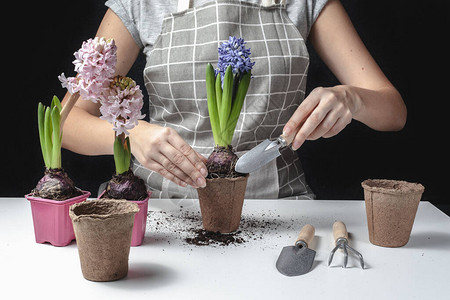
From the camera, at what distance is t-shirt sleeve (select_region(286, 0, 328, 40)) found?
1591 millimetres

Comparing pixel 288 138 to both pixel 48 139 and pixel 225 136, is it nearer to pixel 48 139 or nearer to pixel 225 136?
pixel 225 136

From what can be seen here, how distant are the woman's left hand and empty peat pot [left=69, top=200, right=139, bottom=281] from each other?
1.35 feet

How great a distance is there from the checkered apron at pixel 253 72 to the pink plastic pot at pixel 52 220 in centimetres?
52

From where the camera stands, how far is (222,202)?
1.11m

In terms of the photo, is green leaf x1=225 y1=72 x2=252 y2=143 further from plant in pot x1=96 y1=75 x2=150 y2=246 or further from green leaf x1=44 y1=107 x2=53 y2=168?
green leaf x1=44 y1=107 x2=53 y2=168

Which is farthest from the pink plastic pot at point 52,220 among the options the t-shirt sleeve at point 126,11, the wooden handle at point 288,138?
the t-shirt sleeve at point 126,11

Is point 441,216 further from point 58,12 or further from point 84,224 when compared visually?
point 58,12

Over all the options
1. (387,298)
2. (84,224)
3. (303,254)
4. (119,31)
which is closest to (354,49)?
(119,31)

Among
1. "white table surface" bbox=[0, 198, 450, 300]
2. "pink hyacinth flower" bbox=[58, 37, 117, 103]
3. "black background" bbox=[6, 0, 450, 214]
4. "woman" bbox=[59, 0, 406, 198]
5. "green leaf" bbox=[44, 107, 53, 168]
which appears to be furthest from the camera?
"black background" bbox=[6, 0, 450, 214]

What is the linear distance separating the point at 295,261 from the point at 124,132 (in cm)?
40

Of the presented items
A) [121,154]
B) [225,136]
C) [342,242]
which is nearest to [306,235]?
[342,242]

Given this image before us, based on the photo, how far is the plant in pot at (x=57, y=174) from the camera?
0.96 m

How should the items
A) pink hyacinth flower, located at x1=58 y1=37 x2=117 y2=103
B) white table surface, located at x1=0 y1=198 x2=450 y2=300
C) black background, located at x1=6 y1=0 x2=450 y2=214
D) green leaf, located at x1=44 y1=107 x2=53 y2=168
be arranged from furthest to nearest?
black background, located at x1=6 y1=0 x2=450 y2=214, green leaf, located at x1=44 y1=107 x2=53 y2=168, pink hyacinth flower, located at x1=58 y1=37 x2=117 y2=103, white table surface, located at x1=0 y1=198 x2=450 y2=300

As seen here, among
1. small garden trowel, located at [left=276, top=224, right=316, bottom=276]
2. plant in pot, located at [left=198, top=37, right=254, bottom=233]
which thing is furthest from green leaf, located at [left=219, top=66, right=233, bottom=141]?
small garden trowel, located at [left=276, top=224, right=316, bottom=276]
